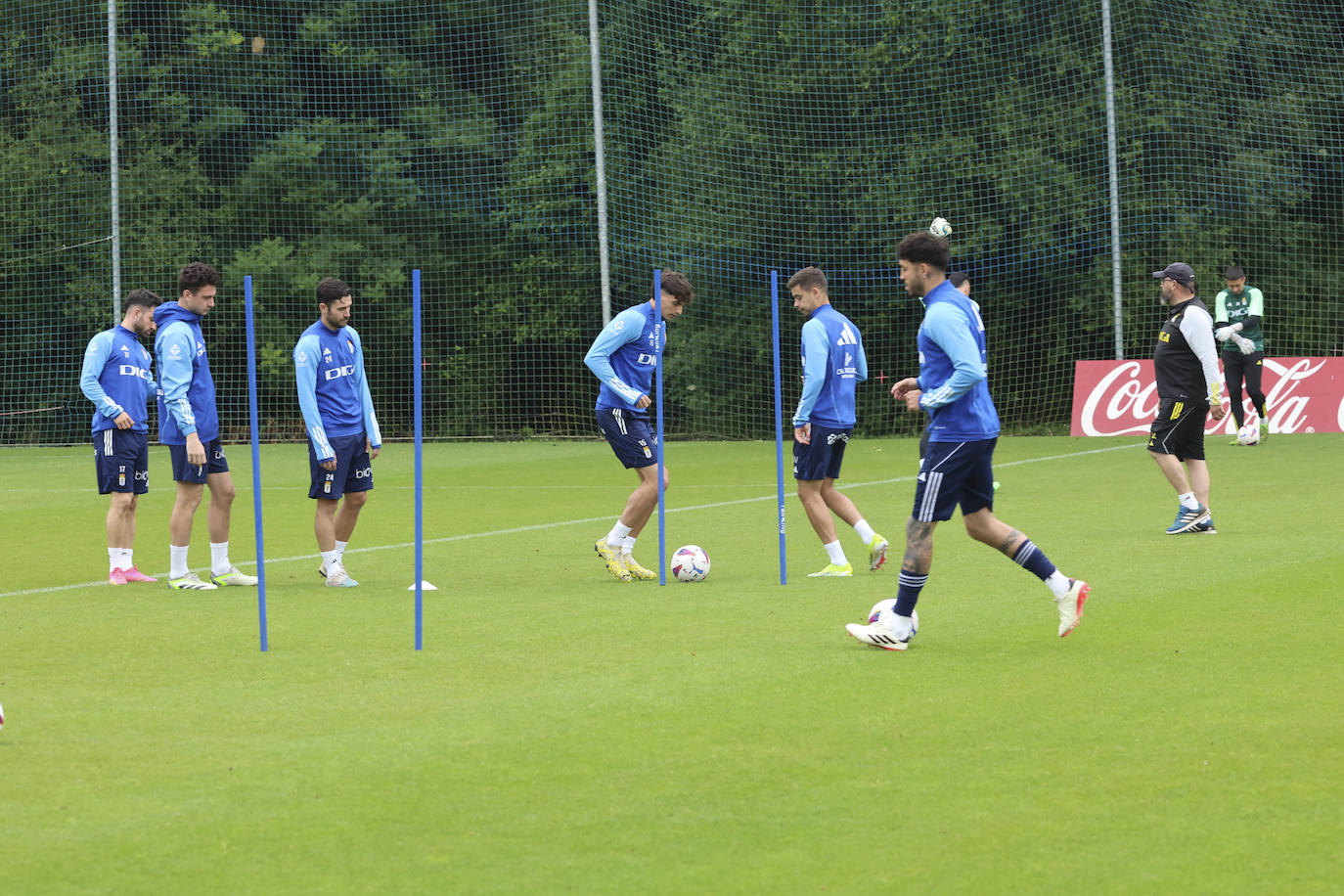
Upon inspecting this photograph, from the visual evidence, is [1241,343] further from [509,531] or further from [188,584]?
[188,584]

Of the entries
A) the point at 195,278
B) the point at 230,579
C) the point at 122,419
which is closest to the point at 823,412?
the point at 230,579

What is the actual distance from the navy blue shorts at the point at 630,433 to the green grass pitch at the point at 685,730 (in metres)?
0.84

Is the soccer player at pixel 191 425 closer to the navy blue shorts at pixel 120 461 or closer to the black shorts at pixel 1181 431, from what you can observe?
the navy blue shorts at pixel 120 461

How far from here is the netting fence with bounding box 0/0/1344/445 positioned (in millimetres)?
28859

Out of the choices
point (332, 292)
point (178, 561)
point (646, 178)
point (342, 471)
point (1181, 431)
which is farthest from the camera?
point (646, 178)

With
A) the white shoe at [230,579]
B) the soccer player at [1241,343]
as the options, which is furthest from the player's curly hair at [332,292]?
the soccer player at [1241,343]

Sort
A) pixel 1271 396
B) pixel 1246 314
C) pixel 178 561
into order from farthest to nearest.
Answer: pixel 1271 396 → pixel 1246 314 → pixel 178 561

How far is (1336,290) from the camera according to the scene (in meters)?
29.1

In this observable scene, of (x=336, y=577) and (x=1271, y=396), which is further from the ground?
(x=1271, y=396)

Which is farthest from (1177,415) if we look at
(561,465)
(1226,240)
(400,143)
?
(400,143)

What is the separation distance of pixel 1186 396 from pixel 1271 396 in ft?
37.5

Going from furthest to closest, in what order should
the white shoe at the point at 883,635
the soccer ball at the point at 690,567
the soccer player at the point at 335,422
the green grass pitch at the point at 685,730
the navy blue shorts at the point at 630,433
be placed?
the navy blue shorts at the point at 630,433 → the soccer player at the point at 335,422 → the soccer ball at the point at 690,567 → the white shoe at the point at 883,635 → the green grass pitch at the point at 685,730

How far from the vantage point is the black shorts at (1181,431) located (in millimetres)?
12680

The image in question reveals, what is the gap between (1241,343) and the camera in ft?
68.9
